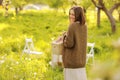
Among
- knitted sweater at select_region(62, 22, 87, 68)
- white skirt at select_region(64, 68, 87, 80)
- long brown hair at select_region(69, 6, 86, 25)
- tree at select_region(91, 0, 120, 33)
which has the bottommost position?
tree at select_region(91, 0, 120, 33)

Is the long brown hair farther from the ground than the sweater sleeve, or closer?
farther from the ground

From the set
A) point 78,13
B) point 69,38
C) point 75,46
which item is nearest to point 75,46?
point 75,46

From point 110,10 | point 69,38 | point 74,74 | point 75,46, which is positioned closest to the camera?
point 69,38

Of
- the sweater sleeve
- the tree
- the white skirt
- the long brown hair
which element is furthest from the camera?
the tree

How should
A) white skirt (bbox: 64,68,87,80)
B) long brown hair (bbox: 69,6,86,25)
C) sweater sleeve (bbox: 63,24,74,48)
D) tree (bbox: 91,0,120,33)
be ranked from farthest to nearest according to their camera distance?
1. tree (bbox: 91,0,120,33)
2. white skirt (bbox: 64,68,87,80)
3. sweater sleeve (bbox: 63,24,74,48)
4. long brown hair (bbox: 69,6,86,25)

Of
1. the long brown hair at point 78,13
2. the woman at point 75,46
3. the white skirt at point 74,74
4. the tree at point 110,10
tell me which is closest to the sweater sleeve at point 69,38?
the woman at point 75,46

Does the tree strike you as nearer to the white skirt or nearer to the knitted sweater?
the white skirt

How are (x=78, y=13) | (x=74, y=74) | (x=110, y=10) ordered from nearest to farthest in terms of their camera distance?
(x=78, y=13), (x=74, y=74), (x=110, y=10)

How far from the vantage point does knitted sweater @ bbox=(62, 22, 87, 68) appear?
4609mm

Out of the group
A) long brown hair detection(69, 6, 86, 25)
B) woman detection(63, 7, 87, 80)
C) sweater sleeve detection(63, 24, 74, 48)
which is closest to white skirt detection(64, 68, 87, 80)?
woman detection(63, 7, 87, 80)

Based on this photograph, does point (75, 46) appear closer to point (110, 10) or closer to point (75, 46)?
point (75, 46)

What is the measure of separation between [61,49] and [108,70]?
4128 millimetres

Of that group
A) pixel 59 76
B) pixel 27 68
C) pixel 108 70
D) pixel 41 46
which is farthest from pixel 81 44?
pixel 41 46

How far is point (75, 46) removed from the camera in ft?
15.8
